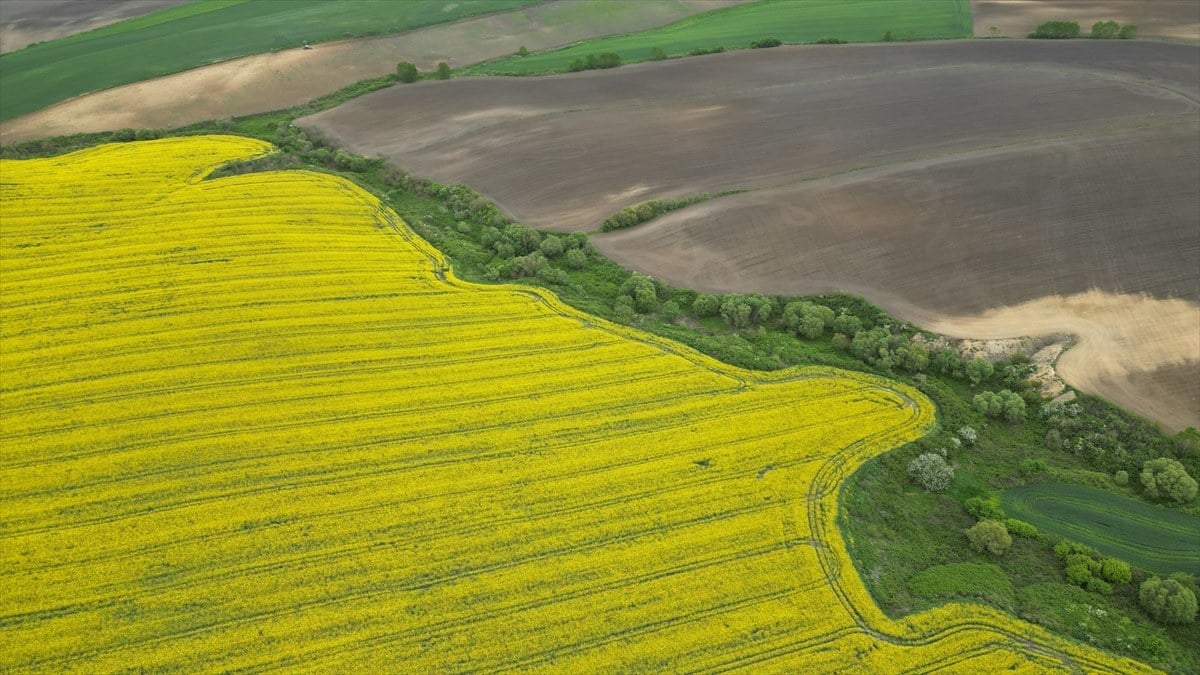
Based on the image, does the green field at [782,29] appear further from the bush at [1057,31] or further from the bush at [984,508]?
the bush at [984,508]

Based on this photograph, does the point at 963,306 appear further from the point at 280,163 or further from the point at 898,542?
the point at 280,163

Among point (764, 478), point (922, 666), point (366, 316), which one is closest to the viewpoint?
point (922, 666)

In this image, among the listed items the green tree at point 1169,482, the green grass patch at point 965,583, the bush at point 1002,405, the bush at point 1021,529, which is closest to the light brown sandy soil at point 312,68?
the bush at point 1002,405

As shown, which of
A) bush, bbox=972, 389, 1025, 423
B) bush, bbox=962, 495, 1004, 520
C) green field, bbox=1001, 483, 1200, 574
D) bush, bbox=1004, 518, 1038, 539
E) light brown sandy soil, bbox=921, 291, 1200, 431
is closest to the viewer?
green field, bbox=1001, 483, 1200, 574

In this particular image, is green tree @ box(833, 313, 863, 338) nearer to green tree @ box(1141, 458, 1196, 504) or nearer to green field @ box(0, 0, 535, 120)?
green tree @ box(1141, 458, 1196, 504)

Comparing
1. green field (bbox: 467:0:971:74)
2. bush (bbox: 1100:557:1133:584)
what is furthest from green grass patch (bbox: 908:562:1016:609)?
green field (bbox: 467:0:971:74)

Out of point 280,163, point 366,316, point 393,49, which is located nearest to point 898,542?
point 366,316

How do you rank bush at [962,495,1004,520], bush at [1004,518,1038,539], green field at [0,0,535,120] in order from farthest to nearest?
green field at [0,0,535,120], bush at [962,495,1004,520], bush at [1004,518,1038,539]
